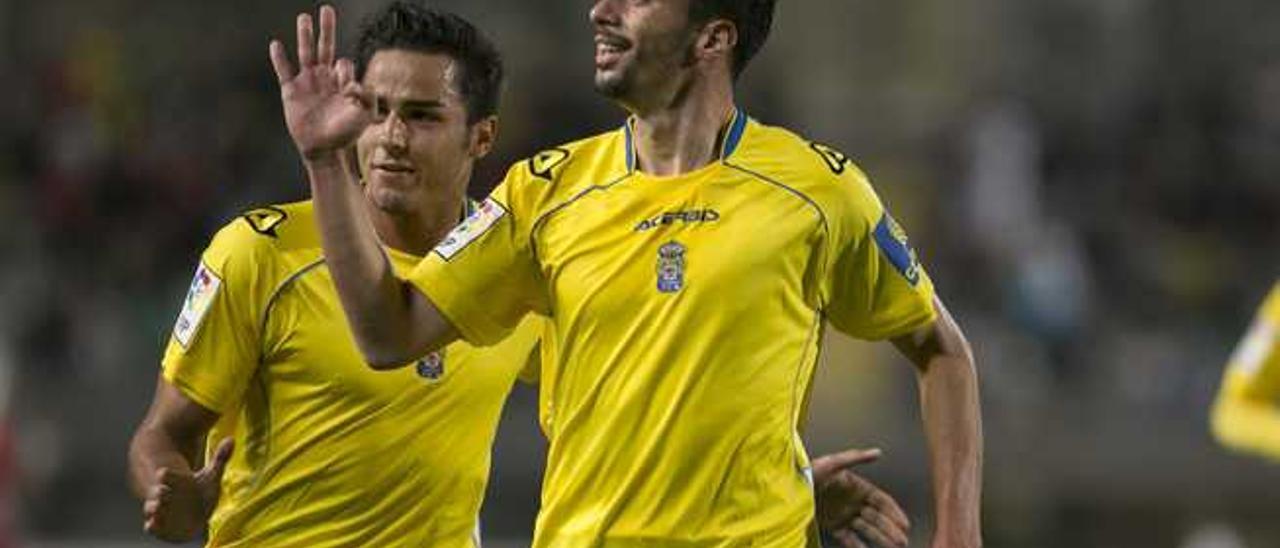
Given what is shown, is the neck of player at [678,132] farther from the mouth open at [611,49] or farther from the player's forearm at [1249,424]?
the player's forearm at [1249,424]

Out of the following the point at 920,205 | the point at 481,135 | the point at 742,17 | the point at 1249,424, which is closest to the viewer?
the point at 742,17

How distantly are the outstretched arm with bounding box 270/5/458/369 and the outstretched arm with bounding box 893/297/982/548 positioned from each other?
1.08 meters

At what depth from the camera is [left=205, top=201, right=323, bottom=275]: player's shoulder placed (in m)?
5.89

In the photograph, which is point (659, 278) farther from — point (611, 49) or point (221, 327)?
point (221, 327)

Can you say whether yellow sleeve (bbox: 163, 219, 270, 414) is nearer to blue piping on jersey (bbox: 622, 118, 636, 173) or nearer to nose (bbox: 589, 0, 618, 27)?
blue piping on jersey (bbox: 622, 118, 636, 173)

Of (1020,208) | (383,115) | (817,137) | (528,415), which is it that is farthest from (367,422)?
(817,137)

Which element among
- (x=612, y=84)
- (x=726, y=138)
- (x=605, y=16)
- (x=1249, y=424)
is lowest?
(x=1249, y=424)

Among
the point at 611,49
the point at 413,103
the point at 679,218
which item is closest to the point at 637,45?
the point at 611,49

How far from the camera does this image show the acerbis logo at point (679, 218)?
5.15 metres

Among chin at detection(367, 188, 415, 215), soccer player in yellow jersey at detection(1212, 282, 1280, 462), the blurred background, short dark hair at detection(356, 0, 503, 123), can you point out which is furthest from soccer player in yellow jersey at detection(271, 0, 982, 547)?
the blurred background

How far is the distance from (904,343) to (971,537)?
42 centimetres

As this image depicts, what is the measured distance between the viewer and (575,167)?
5305 millimetres

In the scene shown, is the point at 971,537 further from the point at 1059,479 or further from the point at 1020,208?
the point at 1020,208

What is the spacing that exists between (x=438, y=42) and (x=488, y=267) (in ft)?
3.20
